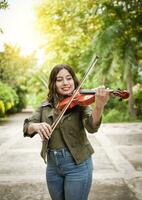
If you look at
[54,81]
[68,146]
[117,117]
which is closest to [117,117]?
[117,117]

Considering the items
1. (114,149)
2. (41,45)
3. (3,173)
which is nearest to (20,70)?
(41,45)

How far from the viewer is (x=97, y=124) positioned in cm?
262

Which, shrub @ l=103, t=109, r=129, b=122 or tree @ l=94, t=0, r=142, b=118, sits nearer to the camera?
tree @ l=94, t=0, r=142, b=118

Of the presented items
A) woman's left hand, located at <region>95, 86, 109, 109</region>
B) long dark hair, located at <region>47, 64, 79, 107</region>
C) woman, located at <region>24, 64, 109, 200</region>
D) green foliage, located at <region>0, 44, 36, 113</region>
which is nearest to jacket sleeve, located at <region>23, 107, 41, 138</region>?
woman, located at <region>24, 64, 109, 200</region>

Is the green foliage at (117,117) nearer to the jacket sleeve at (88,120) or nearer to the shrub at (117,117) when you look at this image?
the shrub at (117,117)

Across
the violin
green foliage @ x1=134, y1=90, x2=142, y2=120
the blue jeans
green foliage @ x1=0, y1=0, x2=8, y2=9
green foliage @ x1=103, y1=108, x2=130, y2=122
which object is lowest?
green foliage @ x1=103, y1=108, x2=130, y2=122

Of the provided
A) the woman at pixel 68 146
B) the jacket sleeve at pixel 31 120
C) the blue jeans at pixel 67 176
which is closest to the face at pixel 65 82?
the woman at pixel 68 146

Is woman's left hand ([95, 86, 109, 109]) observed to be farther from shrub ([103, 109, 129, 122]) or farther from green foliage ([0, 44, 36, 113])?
green foliage ([0, 44, 36, 113])

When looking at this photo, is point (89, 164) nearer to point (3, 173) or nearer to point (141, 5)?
point (3, 173)

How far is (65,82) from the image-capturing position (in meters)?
2.83

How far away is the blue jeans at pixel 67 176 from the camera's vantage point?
2.69m

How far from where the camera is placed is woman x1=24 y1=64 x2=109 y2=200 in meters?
2.69

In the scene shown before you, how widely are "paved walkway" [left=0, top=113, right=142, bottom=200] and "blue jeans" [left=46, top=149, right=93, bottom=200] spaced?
2741 millimetres

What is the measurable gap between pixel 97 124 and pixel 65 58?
20.5 meters
